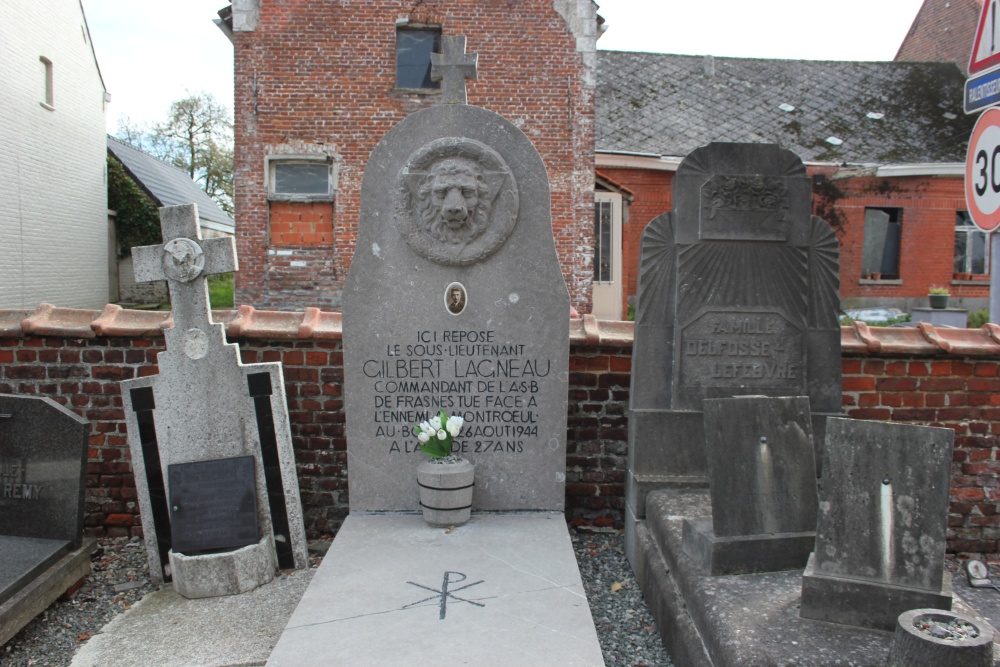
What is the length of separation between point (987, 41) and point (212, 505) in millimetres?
4764

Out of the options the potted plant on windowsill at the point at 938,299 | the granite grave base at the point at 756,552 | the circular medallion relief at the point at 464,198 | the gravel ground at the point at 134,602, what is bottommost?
the gravel ground at the point at 134,602

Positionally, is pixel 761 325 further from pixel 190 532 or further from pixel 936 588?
pixel 190 532

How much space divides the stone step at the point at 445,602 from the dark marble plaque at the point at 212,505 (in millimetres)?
564

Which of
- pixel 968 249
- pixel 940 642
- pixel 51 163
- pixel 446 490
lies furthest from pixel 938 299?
pixel 51 163

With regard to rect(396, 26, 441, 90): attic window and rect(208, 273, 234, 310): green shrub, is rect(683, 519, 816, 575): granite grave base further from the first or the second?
rect(208, 273, 234, 310): green shrub

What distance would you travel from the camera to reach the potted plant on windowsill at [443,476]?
12.7ft

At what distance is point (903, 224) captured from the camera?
18.0 meters

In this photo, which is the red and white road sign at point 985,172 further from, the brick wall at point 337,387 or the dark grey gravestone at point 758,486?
the dark grey gravestone at point 758,486

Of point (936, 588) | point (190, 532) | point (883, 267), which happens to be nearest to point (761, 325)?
point (936, 588)

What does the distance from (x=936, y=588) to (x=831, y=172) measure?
16.5 meters

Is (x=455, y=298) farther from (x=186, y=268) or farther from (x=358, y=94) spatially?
(x=358, y=94)

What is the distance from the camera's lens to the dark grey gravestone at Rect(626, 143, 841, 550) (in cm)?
A: 404

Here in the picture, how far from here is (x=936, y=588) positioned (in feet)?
8.18

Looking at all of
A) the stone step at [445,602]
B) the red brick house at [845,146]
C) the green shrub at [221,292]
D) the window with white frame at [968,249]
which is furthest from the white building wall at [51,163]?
the window with white frame at [968,249]
